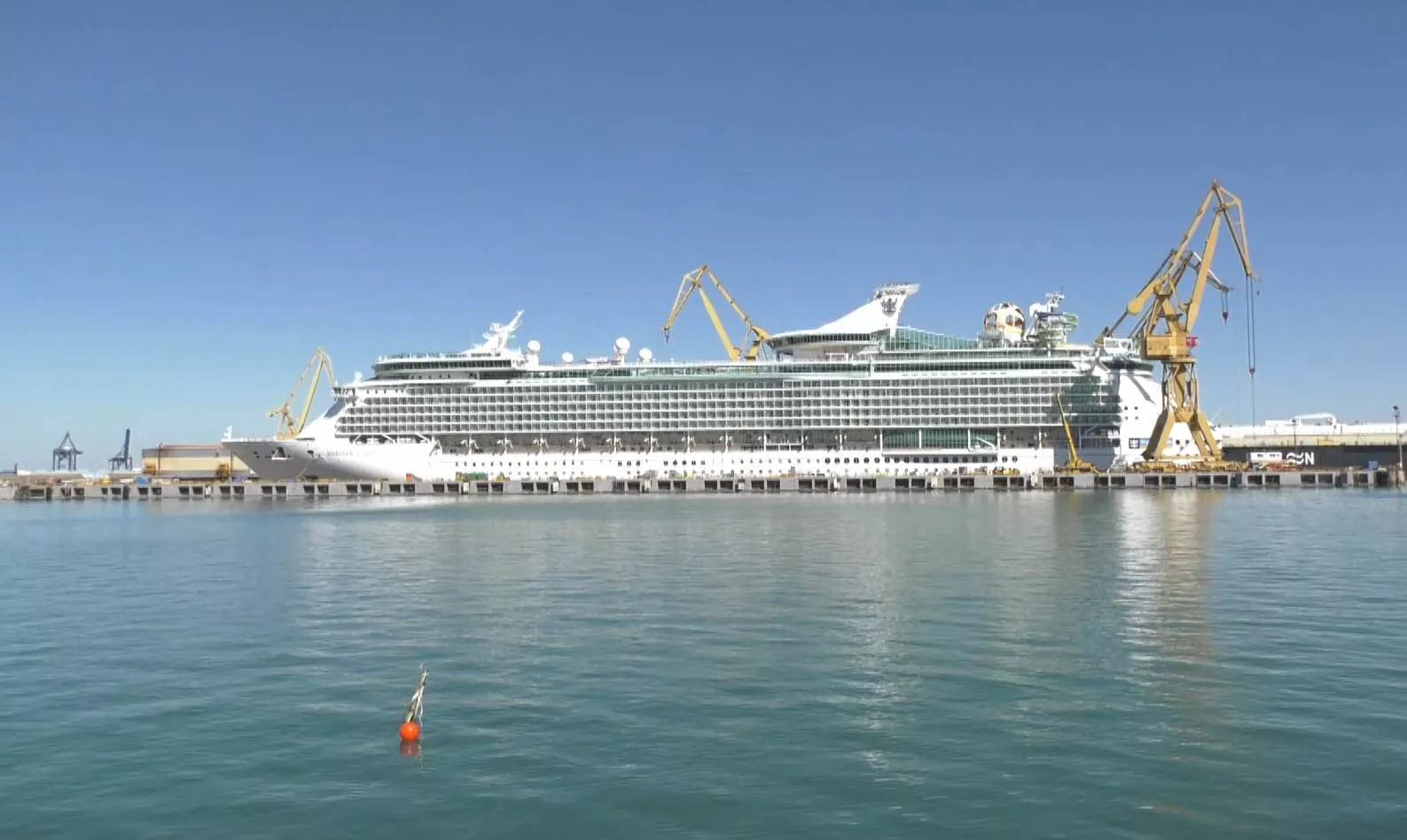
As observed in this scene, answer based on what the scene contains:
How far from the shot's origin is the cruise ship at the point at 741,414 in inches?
4414

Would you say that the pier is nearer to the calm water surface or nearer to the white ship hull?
the white ship hull

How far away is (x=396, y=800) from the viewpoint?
15617mm

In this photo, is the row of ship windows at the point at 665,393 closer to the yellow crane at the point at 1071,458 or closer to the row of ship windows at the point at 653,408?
the row of ship windows at the point at 653,408

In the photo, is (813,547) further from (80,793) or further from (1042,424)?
(1042,424)

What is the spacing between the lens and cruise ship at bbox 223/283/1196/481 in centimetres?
11212

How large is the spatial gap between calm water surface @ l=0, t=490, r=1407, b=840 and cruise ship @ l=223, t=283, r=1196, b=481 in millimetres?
67603

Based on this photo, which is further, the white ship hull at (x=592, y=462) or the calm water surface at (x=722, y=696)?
the white ship hull at (x=592, y=462)

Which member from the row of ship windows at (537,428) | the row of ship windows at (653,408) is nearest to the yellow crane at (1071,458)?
the row of ship windows at (653,408)

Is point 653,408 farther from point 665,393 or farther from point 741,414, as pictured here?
point 741,414

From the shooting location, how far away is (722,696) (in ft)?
68.5

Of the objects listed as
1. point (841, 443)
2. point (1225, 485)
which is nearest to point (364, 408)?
point (841, 443)

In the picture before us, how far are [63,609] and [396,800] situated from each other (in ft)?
78.8

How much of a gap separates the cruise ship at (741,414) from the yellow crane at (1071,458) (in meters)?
0.60

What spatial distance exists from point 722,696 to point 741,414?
3720 inches
